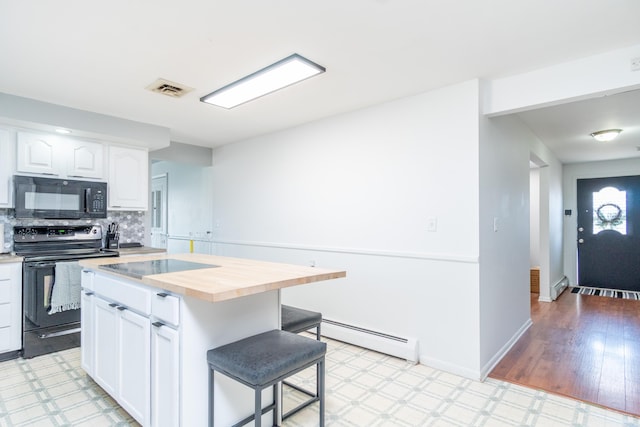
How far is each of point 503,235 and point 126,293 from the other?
2.96 m

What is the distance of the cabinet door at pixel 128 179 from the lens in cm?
381

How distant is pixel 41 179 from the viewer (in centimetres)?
329

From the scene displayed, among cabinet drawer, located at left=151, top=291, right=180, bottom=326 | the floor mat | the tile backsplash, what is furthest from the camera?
the floor mat

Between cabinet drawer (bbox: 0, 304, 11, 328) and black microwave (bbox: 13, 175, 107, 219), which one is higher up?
black microwave (bbox: 13, 175, 107, 219)

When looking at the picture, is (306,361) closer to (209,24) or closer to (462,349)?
(462,349)

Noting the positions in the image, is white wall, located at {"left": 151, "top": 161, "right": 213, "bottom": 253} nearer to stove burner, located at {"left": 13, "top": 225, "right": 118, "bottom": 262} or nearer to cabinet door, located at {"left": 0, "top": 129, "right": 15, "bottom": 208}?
stove burner, located at {"left": 13, "top": 225, "right": 118, "bottom": 262}

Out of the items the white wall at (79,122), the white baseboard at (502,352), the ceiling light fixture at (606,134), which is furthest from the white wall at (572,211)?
the white wall at (79,122)

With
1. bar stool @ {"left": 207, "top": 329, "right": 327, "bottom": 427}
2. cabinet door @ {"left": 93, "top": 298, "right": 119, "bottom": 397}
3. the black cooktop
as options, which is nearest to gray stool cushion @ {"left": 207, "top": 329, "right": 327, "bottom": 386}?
bar stool @ {"left": 207, "top": 329, "right": 327, "bottom": 427}

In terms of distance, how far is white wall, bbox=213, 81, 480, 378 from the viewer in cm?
267

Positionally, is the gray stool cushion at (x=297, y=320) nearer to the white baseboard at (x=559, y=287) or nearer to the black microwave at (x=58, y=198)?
the black microwave at (x=58, y=198)

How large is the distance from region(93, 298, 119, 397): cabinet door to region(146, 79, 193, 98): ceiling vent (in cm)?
166

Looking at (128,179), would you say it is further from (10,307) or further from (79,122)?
(10,307)

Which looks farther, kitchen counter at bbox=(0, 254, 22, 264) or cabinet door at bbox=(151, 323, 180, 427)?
kitchen counter at bbox=(0, 254, 22, 264)

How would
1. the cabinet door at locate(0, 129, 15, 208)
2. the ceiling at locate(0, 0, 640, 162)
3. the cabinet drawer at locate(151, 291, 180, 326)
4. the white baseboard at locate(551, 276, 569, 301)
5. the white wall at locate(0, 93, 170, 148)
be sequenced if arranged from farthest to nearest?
1. the white baseboard at locate(551, 276, 569, 301)
2. the cabinet door at locate(0, 129, 15, 208)
3. the white wall at locate(0, 93, 170, 148)
4. the ceiling at locate(0, 0, 640, 162)
5. the cabinet drawer at locate(151, 291, 180, 326)
